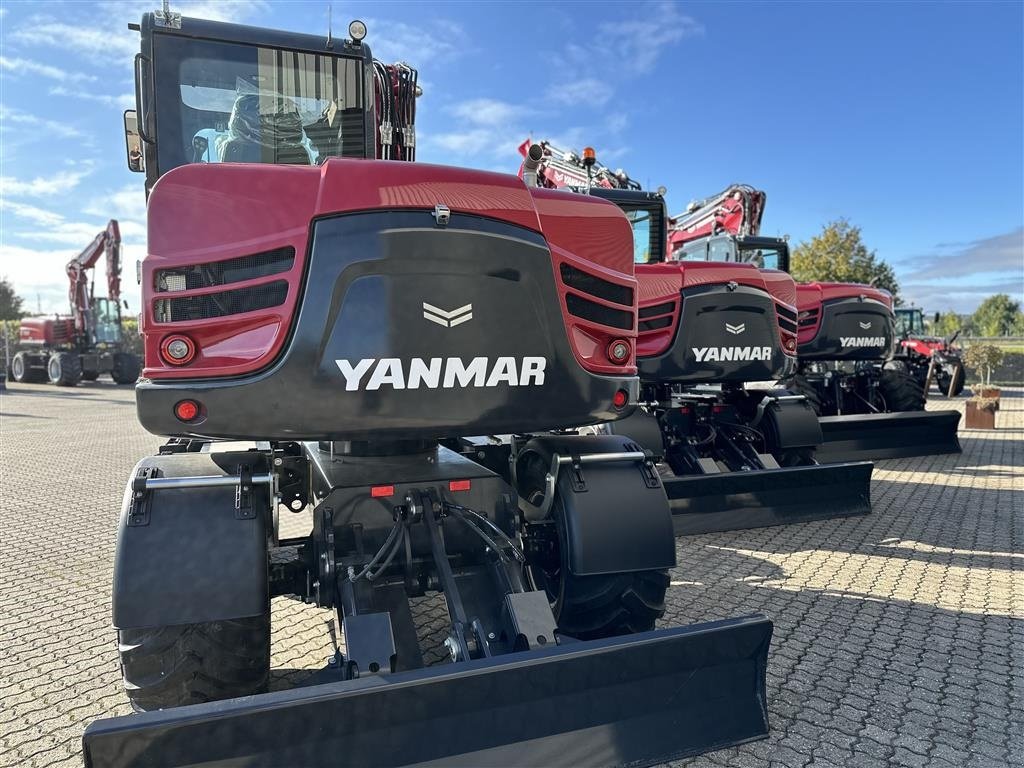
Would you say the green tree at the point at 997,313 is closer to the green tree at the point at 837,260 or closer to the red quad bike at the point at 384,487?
the green tree at the point at 837,260

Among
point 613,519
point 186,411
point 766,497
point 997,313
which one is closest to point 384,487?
point 186,411

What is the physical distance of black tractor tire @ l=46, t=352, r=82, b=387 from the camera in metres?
22.9

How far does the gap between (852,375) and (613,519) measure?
369 inches

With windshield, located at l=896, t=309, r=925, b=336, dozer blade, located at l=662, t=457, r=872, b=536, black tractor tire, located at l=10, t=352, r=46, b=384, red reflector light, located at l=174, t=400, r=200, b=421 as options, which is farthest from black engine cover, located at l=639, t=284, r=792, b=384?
black tractor tire, located at l=10, t=352, r=46, b=384

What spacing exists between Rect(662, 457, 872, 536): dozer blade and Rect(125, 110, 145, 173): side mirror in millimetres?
4141

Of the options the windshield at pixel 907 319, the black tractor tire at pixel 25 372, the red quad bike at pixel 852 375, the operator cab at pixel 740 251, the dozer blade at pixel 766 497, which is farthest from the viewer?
the black tractor tire at pixel 25 372

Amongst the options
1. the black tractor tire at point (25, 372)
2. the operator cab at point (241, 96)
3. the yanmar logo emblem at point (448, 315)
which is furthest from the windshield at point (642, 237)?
the black tractor tire at point (25, 372)

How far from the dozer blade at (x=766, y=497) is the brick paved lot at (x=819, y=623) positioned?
128mm

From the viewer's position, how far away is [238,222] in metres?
2.37

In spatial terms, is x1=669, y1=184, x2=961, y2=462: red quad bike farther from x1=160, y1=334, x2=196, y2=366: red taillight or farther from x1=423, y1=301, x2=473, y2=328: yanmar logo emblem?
x1=160, y1=334, x2=196, y2=366: red taillight

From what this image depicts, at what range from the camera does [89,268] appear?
23.0 m

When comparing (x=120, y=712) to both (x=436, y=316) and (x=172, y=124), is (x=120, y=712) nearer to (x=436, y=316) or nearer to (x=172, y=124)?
(x=436, y=316)

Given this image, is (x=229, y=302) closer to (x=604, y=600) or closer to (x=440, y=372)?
(x=440, y=372)

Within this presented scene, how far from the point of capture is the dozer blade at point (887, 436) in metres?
8.65
